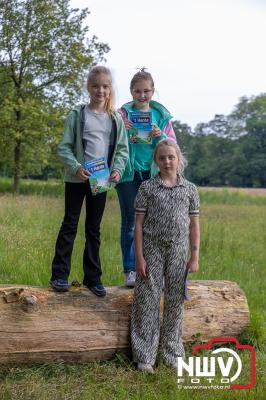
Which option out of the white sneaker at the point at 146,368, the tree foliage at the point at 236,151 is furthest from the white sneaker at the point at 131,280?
the tree foliage at the point at 236,151

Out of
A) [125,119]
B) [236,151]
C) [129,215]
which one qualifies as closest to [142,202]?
[129,215]

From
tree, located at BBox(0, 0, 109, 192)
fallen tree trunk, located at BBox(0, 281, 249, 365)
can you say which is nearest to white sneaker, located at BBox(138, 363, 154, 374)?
fallen tree trunk, located at BBox(0, 281, 249, 365)

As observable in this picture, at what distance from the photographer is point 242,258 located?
9180mm

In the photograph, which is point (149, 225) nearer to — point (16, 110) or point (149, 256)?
point (149, 256)

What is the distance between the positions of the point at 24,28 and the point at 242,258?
19.3 meters

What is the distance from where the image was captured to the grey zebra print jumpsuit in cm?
448

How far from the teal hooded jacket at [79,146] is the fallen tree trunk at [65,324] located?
1.09 meters

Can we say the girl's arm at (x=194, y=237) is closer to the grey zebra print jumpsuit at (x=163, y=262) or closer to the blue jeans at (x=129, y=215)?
the grey zebra print jumpsuit at (x=163, y=262)

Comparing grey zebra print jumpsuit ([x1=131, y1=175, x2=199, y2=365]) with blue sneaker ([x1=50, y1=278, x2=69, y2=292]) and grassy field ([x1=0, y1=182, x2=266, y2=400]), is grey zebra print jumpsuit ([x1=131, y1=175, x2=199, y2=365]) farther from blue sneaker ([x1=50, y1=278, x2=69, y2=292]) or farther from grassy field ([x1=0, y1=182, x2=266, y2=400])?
blue sneaker ([x1=50, y1=278, x2=69, y2=292])

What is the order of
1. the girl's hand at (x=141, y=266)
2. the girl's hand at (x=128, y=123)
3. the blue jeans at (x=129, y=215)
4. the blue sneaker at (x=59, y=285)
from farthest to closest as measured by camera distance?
the blue jeans at (x=129, y=215) < the girl's hand at (x=128, y=123) < the blue sneaker at (x=59, y=285) < the girl's hand at (x=141, y=266)

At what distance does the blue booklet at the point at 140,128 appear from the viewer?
5.08 metres

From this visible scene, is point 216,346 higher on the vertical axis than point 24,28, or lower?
lower

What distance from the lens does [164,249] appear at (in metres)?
4.51

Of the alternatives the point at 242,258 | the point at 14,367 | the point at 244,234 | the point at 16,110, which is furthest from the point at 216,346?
the point at 16,110
